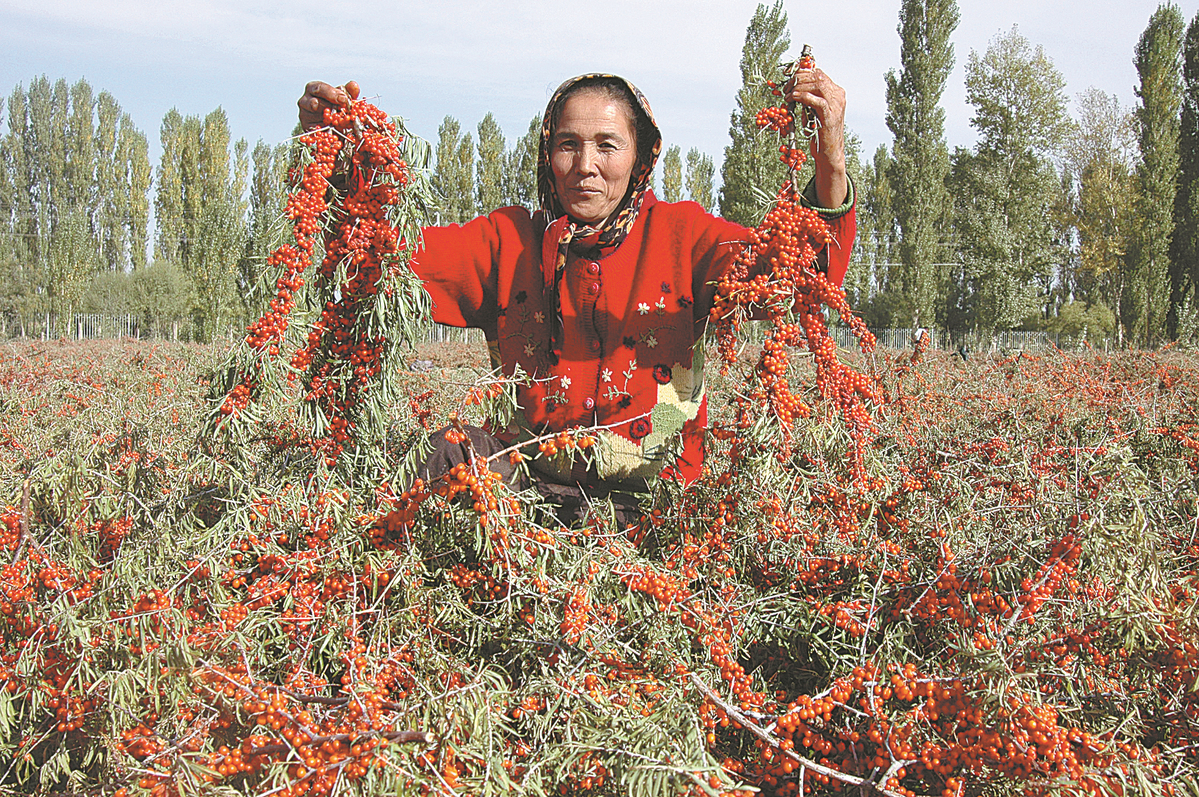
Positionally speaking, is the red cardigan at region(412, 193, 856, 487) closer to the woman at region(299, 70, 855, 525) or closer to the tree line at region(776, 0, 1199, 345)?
the woman at region(299, 70, 855, 525)

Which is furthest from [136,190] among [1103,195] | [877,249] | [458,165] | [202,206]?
[1103,195]

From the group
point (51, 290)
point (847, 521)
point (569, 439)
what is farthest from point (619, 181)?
point (51, 290)

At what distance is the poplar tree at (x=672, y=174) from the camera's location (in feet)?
113

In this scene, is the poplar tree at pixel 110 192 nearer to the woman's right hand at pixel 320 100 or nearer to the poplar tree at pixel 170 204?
the poplar tree at pixel 170 204

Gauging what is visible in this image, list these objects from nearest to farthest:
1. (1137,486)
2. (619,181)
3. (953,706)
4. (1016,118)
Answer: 1. (953,706)
2. (1137,486)
3. (619,181)
4. (1016,118)

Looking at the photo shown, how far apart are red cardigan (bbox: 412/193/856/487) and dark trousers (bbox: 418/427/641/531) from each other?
4 cm

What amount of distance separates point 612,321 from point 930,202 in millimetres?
26785

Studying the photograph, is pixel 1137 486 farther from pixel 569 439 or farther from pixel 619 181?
pixel 619 181

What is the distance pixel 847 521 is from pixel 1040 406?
9.73 feet

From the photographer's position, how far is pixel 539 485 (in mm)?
2396

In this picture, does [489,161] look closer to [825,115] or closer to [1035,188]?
[1035,188]

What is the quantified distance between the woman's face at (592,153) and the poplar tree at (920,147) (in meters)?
26.3

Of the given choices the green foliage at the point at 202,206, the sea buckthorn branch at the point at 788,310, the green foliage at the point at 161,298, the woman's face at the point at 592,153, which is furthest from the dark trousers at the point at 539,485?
the green foliage at the point at 161,298

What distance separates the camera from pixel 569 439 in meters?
1.81
